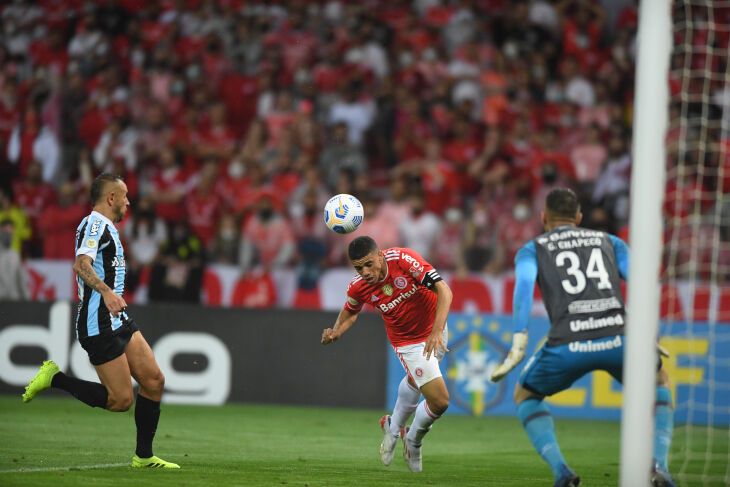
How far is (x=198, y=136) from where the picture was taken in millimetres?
16938

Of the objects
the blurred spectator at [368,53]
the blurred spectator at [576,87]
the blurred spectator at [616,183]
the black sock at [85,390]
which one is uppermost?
the blurred spectator at [368,53]

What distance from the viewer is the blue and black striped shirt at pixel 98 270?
7.59 metres

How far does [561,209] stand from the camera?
22.6 ft

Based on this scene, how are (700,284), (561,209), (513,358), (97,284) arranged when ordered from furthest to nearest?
(700,284)
(97,284)
(561,209)
(513,358)

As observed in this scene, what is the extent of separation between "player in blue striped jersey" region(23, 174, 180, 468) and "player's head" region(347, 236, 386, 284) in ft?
5.72

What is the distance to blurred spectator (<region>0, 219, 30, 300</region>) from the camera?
580 inches

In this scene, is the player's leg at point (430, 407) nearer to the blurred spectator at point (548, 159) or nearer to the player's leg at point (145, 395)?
the player's leg at point (145, 395)

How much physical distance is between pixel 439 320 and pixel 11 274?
8996 mm

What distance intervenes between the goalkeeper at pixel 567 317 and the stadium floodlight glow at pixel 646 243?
701 mm

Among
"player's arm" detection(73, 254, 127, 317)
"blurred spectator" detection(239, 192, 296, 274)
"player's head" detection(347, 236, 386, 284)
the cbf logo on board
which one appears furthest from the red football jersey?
"blurred spectator" detection(239, 192, 296, 274)

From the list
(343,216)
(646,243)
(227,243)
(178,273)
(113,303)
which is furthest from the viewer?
(227,243)

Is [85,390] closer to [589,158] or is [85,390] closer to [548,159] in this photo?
[548,159]

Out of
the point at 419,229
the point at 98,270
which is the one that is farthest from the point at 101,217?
the point at 419,229

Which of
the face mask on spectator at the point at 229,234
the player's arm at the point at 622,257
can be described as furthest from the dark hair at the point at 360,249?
the face mask on spectator at the point at 229,234
